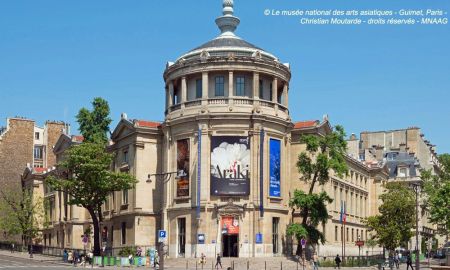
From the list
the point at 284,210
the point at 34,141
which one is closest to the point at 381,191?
the point at 284,210

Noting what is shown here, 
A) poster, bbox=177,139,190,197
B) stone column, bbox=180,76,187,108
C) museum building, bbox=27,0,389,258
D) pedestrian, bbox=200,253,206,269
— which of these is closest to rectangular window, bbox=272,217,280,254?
museum building, bbox=27,0,389,258

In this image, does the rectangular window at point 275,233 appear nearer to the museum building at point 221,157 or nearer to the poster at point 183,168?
the museum building at point 221,157

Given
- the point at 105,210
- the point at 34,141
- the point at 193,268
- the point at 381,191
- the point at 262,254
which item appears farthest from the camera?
the point at 34,141

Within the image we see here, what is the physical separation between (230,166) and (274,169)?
5.03 meters

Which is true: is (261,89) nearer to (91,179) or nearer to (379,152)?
(91,179)

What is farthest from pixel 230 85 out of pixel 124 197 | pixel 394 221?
pixel 394 221

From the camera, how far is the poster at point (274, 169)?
75.7 m

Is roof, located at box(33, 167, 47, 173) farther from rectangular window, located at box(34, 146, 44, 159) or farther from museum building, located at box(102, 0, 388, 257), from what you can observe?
museum building, located at box(102, 0, 388, 257)

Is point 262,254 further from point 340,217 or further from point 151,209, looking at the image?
point 340,217

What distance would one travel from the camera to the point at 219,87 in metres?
76.9

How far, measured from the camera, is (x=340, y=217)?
9400 centimetres

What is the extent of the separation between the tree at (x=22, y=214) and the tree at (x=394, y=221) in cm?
4858

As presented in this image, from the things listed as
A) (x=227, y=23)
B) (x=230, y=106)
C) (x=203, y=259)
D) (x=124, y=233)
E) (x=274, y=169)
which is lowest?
(x=203, y=259)

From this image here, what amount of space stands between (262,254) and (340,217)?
24.0 meters
